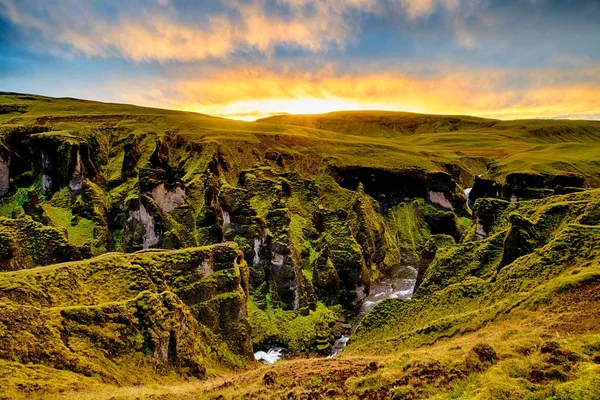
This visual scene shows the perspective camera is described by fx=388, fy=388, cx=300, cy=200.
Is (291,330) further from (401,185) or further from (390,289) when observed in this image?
(401,185)

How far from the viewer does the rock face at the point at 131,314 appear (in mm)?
27672

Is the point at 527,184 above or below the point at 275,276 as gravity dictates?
above

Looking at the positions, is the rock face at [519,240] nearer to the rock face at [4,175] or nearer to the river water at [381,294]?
the river water at [381,294]

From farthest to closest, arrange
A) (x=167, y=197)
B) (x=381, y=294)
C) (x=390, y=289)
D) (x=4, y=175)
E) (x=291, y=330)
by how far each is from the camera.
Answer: (x=4, y=175), (x=167, y=197), (x=390, y=289), (x=381, y=294), (x=291, y=330)

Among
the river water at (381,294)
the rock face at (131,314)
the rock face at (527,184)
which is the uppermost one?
the rock face at (527,184)

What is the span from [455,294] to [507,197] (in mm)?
79726

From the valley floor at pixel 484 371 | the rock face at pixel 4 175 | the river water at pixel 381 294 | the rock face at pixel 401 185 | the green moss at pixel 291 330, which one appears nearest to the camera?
the valley floor at pixel 484 371

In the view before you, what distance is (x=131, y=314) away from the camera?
3266 centimetres

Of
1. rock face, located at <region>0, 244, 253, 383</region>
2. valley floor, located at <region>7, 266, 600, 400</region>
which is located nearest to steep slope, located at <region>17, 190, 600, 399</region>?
valley floor, located at <region>7, 266, 600, 400</region>

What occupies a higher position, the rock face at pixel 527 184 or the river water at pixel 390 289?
the rock face at pixel 527 184

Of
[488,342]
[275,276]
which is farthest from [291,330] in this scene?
[488,342]

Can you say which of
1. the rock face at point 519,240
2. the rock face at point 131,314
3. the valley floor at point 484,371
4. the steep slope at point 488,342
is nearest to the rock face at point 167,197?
the rock face at point 131,314

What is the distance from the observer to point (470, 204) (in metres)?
130

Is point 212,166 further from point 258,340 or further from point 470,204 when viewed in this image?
point 470,204
